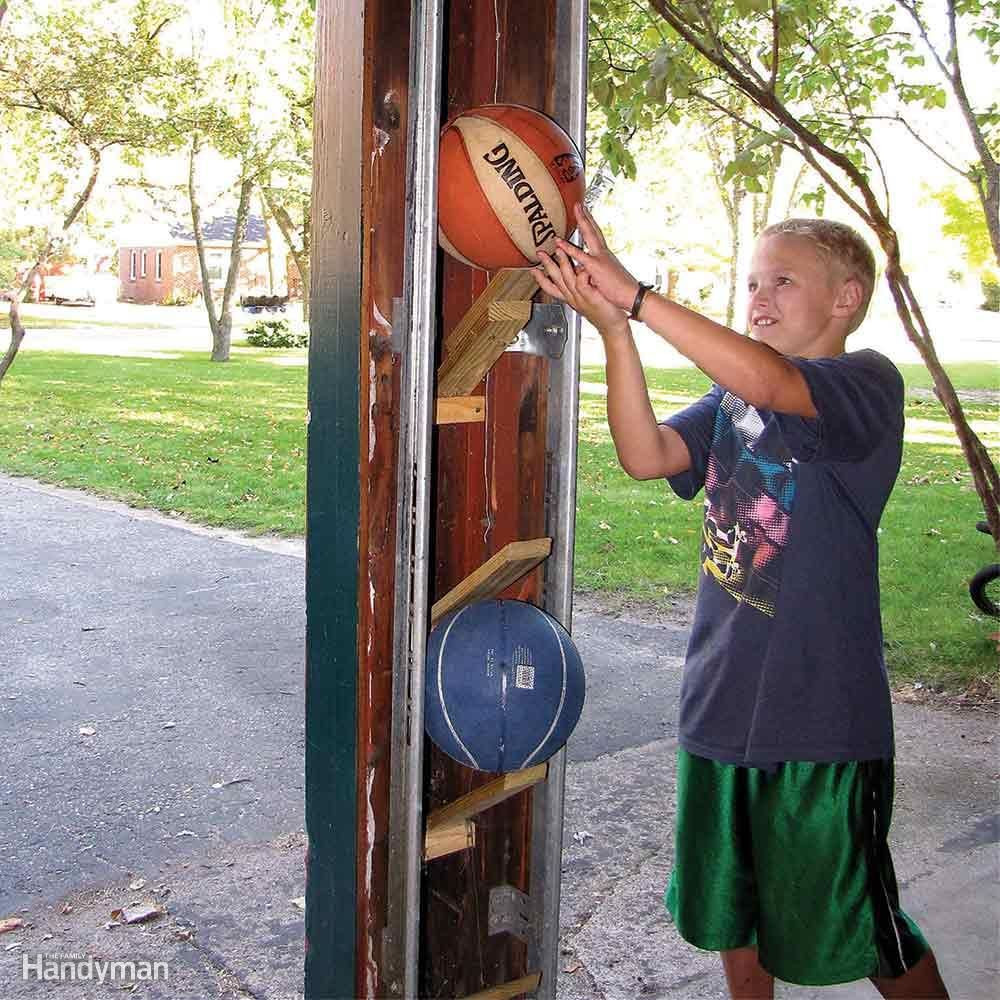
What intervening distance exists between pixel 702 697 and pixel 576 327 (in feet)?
2.72

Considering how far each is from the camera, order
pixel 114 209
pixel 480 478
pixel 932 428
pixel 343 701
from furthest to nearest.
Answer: pixel 114 209 < pixel 932 428 < pixel 480 478 < pixel 343 701

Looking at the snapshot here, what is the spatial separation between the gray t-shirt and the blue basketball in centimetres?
31

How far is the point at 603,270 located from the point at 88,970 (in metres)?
2.43

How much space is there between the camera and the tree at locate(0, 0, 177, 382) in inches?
507

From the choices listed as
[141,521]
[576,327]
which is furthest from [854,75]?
[141,521]

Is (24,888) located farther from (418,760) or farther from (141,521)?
(141,521)

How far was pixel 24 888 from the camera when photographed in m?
3.66

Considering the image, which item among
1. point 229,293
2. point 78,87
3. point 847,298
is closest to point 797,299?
point 847,298

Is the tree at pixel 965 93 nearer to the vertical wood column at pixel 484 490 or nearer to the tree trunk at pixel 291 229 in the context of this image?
the vertical wood column at pixel 484 490

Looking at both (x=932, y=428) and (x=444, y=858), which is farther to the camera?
(x=932, y=428)

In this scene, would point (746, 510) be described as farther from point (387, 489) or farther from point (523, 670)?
point (387, 489)

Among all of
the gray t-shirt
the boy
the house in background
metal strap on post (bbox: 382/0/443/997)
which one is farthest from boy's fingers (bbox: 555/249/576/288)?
the house in background

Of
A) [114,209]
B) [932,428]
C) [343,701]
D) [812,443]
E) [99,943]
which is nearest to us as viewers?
[812,443]

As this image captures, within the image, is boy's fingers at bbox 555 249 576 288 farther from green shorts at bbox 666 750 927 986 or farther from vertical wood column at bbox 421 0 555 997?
green shorts at bbox 666 750 927 986
